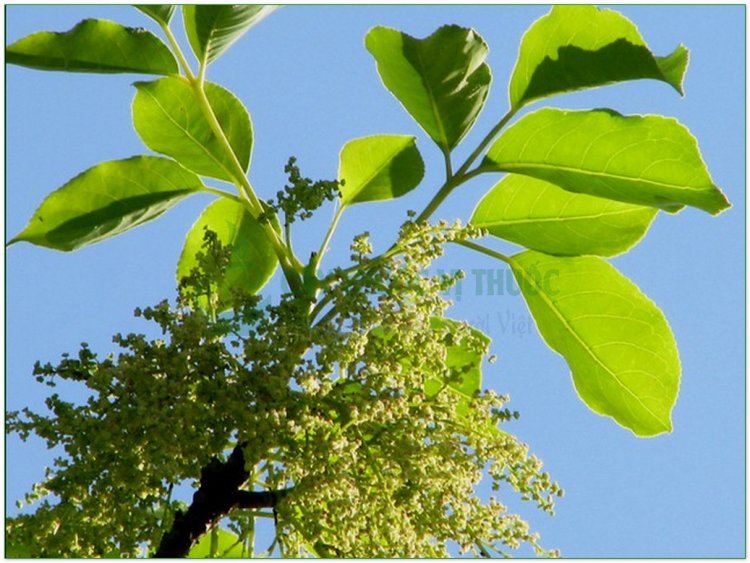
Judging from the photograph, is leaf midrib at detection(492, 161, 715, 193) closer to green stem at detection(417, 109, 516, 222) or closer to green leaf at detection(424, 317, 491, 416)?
green stem at detection(417, 109, 516, 222)

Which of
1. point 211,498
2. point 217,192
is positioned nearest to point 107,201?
point 217,192

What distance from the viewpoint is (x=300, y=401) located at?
70.5 inches

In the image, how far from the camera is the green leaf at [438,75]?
2197 mm

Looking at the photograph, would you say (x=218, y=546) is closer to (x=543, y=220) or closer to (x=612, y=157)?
(x=543, y=220)

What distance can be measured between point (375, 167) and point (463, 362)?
530 millimetres

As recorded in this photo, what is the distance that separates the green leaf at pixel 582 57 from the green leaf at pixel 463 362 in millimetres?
552

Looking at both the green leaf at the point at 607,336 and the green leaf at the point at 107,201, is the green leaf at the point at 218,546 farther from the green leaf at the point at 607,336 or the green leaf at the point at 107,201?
the green leaf at the point at 607,336

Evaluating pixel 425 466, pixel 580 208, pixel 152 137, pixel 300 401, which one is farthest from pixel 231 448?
pixel 580 208

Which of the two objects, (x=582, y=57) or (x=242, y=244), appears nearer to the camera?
(x=582, y=57)

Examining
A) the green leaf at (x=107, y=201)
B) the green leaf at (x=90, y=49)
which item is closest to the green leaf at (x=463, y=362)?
the green leaf at (x=107, y=201)

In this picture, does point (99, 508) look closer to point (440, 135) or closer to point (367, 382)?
point (367, 382)

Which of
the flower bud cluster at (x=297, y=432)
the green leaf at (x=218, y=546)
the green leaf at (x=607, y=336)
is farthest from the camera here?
the green leaf at (x=607, y=336)

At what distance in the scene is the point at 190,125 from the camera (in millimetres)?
2355

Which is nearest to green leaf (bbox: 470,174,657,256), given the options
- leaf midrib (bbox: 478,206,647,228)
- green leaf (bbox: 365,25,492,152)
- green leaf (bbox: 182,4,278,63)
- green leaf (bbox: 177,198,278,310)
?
leaf midrib (bbox: 478,206,647,228)
